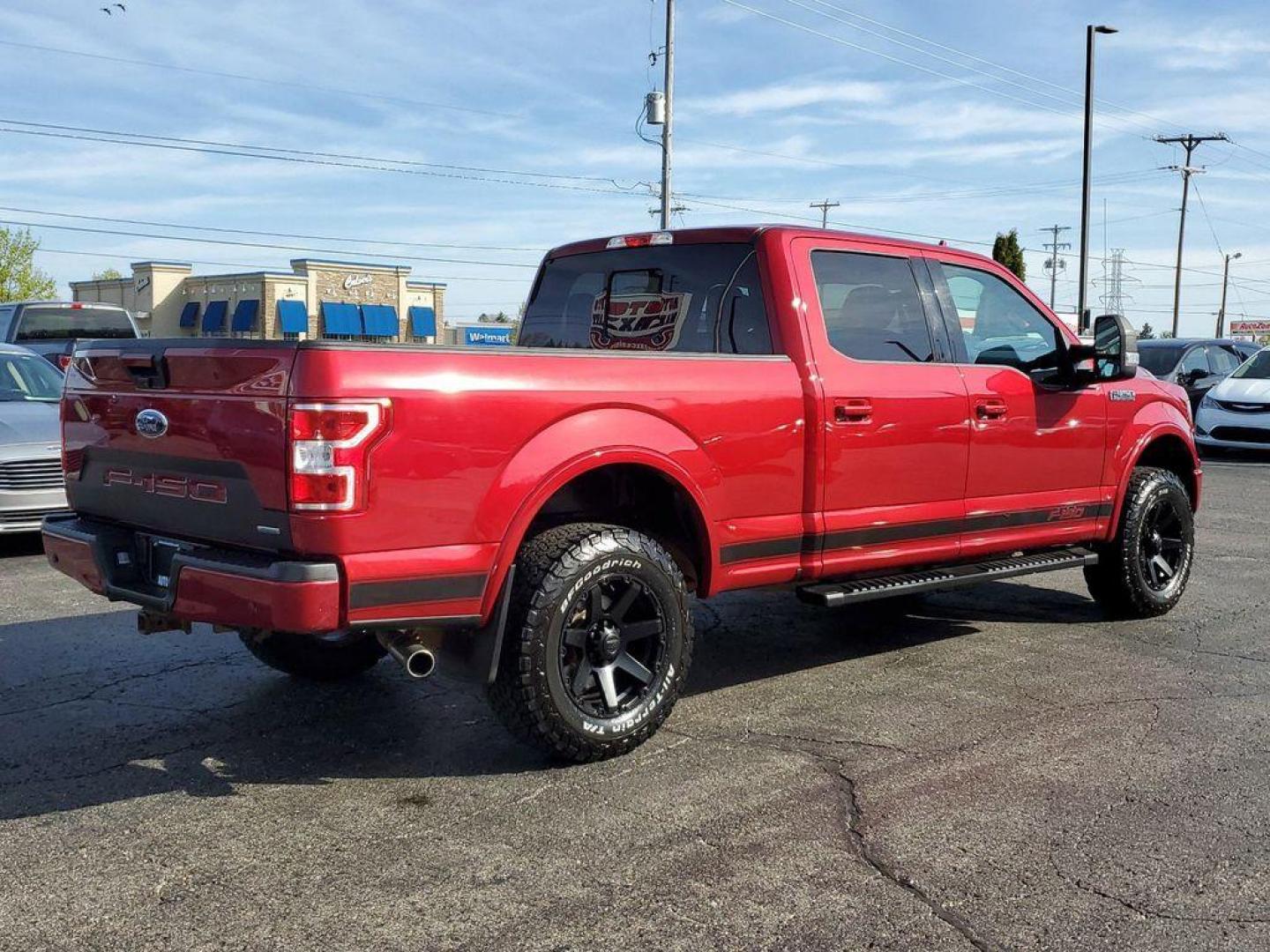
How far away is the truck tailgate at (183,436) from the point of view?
383cm

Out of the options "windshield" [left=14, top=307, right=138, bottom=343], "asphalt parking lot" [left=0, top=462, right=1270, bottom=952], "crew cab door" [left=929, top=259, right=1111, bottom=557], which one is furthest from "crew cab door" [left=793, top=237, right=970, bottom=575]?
"windshield" [left=14, top=307, right=138, bottom=343]

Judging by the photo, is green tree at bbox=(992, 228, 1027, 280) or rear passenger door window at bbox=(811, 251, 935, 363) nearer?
rear passenger door window at bbox=(811, 251, 935, 363)

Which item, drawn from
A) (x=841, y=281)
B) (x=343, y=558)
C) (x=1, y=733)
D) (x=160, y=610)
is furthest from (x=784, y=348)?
(x=1, y=733)

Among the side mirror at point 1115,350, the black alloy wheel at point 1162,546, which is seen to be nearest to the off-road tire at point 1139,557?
the black alloy wheel at point 1162,546

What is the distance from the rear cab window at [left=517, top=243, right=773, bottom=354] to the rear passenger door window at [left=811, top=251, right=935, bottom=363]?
0.33 meters

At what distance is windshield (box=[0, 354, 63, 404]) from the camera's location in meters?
9.98

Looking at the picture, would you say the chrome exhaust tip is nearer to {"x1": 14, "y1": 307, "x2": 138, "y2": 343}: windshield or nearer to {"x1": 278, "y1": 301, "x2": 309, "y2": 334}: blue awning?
{"x1": 14, "y1": 307, "x2": 138, "y2": 343}: windshield

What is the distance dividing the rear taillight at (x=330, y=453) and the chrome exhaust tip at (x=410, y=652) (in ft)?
1.85

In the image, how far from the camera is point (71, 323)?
1711 cm

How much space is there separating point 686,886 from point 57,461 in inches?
274

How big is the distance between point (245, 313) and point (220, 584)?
53704 millimetres

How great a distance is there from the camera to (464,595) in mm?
4051

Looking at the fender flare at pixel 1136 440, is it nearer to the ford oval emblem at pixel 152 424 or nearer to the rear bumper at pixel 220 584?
the rear bumper at pixel 220 584

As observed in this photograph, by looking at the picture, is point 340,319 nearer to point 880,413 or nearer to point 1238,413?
point 1238,413
